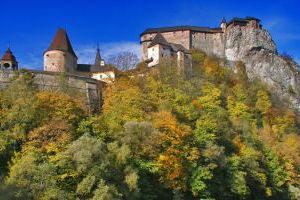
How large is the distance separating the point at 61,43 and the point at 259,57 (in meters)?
38.2

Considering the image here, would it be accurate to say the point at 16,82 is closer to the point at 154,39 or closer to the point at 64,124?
the point at 64,124

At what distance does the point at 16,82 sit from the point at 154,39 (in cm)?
3352

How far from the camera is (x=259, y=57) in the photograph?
98.5m

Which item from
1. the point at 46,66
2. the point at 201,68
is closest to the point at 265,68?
the point at 201,68

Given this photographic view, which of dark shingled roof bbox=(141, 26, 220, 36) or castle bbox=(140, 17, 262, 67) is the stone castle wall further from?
dark shingled roof bbox=(141, 26, 220, 36)

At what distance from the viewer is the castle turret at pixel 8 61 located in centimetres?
7094

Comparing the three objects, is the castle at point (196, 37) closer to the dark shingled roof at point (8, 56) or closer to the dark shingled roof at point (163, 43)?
the dark shingled roof at point (163, 43)

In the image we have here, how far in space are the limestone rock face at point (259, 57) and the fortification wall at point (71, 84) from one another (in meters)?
35.8

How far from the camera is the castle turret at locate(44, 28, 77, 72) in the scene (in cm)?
7400

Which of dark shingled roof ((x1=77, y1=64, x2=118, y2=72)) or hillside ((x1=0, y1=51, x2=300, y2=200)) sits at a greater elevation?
dark shingled roof ((x1=77, y1=64, x2=118, y2=72))

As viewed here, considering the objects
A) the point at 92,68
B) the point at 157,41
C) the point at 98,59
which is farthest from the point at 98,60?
the point at 157,41

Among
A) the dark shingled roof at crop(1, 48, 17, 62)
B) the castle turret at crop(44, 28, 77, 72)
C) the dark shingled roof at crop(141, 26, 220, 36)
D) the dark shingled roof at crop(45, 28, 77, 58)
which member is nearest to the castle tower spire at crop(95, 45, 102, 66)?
the dark shingled roof at crop(45, 28, 77, 58)

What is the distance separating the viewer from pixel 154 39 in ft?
288

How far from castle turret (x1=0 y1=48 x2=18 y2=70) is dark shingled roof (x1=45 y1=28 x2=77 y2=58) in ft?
17.0
